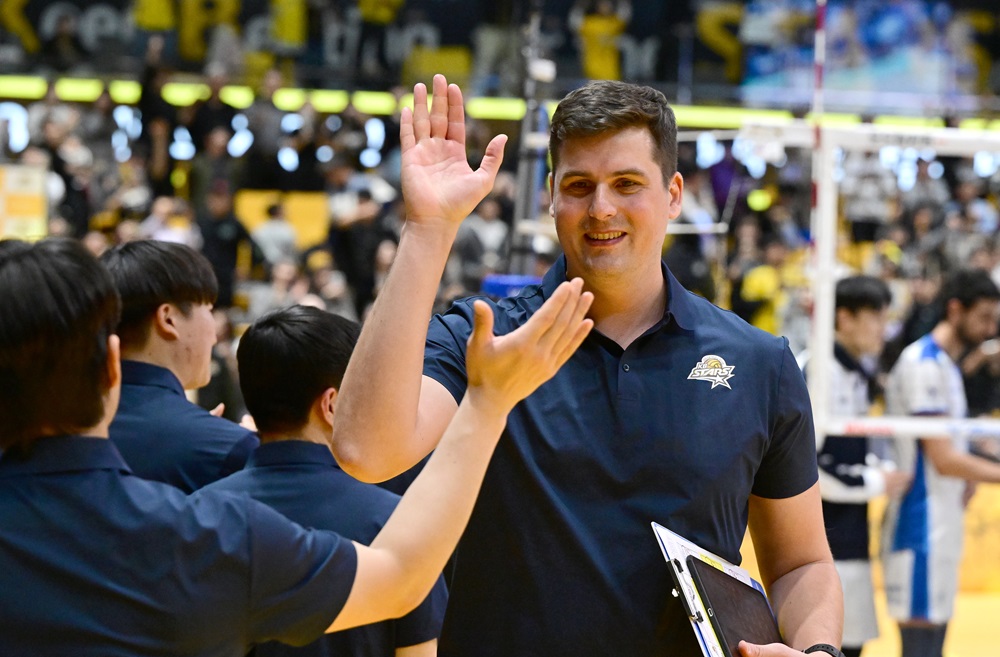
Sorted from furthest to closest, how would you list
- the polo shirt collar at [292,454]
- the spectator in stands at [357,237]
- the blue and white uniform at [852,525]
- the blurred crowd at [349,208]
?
the spectator in stands at [357,237] → the blurred crowd at [349,208] → the blue and white uniform at [852,525] → the polo shirt collar at [292,454]

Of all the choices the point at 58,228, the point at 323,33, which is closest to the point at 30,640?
the point at 58,228

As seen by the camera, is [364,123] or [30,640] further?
[364,123]

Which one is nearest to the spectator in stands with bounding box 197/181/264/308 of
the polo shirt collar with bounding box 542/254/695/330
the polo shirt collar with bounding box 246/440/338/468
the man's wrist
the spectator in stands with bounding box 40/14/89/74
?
the spectator in stands with bounding box 40/14/89/74

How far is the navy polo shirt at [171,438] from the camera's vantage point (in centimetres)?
318

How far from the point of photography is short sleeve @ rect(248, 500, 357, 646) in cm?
188

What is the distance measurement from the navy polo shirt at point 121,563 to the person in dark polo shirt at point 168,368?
1330mm

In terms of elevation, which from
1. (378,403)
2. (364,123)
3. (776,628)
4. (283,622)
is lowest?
(776,628)

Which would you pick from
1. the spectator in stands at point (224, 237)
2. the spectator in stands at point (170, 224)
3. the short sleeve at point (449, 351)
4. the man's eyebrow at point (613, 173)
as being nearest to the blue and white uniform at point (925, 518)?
the man's eyebrow at point (613, 173)

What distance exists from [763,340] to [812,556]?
18.3 inches

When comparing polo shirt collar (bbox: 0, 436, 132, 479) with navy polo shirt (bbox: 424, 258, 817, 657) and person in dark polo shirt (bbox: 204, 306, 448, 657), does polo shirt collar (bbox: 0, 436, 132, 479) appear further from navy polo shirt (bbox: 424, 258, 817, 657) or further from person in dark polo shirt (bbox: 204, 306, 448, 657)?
person in dark polo shirt (bbox: 204, 306, 448, 657)

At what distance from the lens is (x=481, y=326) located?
6.20 ft

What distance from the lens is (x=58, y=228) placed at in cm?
1204

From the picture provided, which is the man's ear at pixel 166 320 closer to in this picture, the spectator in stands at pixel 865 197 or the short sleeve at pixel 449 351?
the short sleeve at pixel 449 351

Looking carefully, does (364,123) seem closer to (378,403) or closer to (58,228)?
(58,228)
